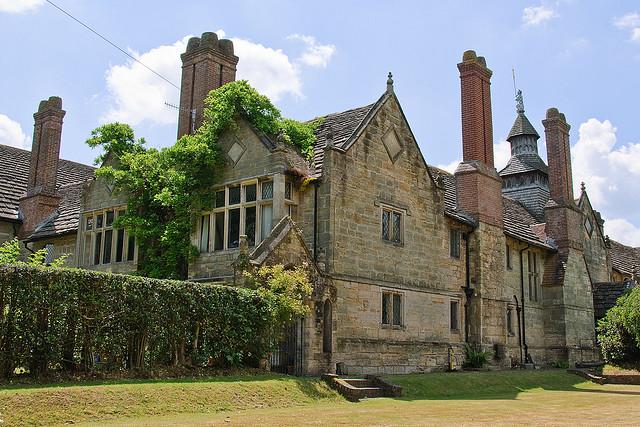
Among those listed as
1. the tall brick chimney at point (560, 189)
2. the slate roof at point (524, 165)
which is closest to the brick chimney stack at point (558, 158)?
the tall brick chimney at point (560, 189)

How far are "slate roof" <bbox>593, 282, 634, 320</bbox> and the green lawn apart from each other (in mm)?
18314

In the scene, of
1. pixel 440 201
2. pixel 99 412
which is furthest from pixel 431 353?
pixel 99 412

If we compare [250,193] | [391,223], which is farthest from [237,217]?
[391,223]

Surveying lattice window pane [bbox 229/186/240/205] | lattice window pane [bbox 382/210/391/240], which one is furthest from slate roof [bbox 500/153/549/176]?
lattice window pane [bbox 229/186/240/205]

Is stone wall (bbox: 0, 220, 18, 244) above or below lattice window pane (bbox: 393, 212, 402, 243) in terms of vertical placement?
above

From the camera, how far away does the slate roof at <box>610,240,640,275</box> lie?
46.2 meters

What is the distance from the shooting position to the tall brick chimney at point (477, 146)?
29.4m

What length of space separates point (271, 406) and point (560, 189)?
2552 centimetres

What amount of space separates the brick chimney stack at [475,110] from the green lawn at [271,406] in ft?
44.0

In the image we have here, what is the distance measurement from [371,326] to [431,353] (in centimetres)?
388

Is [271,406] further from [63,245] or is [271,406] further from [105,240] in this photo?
[63,245]

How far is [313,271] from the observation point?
65.0 feet

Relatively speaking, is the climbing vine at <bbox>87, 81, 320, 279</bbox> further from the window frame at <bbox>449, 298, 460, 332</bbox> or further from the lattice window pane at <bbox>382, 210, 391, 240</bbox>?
the window frame at <bbox>449, 298, 460, 332</bbox>

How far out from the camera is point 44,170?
30.8 metres
